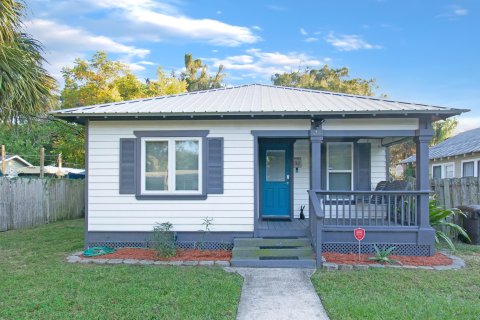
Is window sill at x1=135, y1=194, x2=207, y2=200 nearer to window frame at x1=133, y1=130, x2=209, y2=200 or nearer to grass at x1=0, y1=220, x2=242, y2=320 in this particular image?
window frame at x1=133, y1=130, x2=209, y2=200

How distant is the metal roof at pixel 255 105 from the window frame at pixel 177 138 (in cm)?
51

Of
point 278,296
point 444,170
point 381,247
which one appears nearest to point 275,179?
point 381,247

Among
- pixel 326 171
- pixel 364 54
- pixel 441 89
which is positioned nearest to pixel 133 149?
pixel 326 171

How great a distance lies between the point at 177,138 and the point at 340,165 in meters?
4.29

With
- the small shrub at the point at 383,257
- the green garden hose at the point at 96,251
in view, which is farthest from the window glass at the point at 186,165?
the small shrub at the point at 383,257

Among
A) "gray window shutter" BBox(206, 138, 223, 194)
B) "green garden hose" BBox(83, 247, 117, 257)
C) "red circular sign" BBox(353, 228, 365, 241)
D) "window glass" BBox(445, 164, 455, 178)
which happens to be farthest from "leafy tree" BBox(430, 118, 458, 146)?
"green garden hose" BBox(83, 247, 117, 257)

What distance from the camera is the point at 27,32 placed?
7.94m

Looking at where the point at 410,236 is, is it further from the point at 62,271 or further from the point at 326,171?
the point at 62,271

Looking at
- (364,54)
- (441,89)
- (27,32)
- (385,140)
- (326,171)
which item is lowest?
(326,171)

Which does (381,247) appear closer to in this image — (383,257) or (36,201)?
(383,257)

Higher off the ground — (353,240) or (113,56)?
(113,56)

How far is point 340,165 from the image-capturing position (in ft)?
31.7

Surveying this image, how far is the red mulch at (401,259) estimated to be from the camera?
6909 mm

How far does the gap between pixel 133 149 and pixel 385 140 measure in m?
6.22
